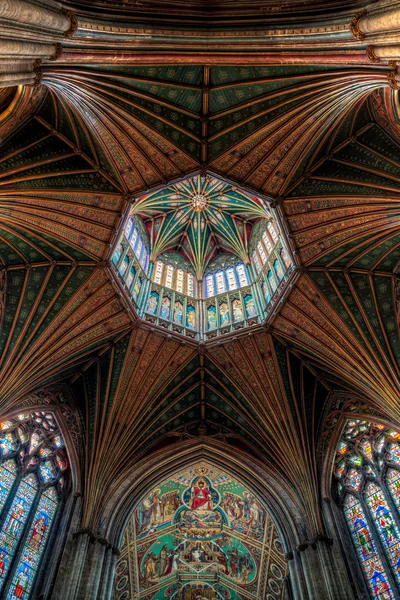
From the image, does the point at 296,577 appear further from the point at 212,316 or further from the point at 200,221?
the point at 200,221

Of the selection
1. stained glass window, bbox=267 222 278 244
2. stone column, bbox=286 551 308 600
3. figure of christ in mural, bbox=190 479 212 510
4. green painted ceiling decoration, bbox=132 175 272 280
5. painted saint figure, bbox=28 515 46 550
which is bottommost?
stone column, bbox=286 551 308 600

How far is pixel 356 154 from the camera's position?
518 inches

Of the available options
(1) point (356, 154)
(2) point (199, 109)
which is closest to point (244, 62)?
(2) point (199, 109)

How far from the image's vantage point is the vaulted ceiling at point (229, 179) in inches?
487

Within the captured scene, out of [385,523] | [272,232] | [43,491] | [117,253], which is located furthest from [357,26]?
[43,491]

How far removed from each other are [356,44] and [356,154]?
5.26 meters

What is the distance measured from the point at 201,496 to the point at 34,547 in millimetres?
6467

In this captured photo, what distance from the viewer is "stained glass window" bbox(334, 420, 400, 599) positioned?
12164mm

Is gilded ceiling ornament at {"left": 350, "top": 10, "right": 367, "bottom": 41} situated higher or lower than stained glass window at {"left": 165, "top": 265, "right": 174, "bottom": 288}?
lower

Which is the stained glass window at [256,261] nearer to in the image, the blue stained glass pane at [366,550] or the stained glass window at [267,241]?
the stained glass window at [267,241]

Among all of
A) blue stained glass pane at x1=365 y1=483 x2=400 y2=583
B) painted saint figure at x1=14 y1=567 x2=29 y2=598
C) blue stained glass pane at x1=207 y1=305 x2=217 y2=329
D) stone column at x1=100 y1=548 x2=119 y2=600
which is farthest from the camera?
blue stained glass pane at x1=207 y1=305 x2=217 y2=329

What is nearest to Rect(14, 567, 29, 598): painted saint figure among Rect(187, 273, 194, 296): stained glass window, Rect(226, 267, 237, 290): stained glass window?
Rect(187, 273, 194, 296): stained glass window

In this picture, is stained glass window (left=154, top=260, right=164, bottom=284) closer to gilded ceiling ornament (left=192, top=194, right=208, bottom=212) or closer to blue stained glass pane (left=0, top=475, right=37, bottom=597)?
gilded ceiling ornament (left=192, top=194, right=208, bottom=212)

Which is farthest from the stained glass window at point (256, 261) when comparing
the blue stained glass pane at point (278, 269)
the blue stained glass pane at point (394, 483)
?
the blue stained glass pane at point (394, 483)
